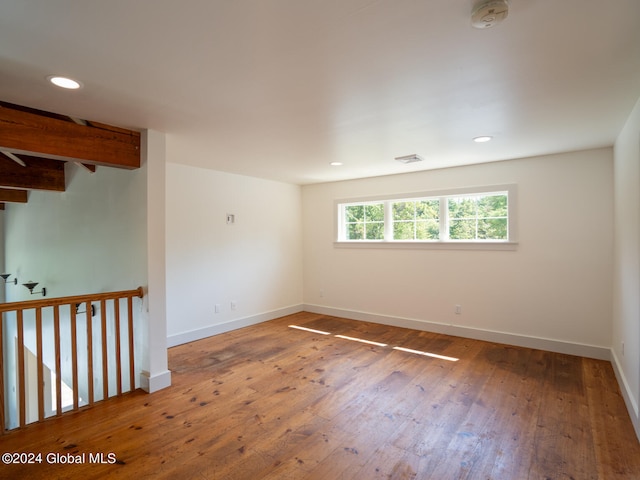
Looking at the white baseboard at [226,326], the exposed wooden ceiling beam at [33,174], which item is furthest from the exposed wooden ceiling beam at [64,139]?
the white baseboard at [226,326]

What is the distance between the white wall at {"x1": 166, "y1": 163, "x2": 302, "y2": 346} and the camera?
4.23 meters

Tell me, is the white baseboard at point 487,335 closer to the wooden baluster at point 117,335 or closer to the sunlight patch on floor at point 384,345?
the sunlight patch on floor at point 384,345

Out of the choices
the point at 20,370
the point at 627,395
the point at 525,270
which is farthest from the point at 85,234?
the point at 627,395

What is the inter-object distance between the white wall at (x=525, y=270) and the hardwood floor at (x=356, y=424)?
1.59ft

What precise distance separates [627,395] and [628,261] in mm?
1069

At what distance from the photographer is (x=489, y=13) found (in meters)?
1.34

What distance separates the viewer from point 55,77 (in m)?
1.93

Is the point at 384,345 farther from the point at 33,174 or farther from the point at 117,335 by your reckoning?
the point at 33,174

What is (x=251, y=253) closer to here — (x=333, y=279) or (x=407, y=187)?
(x=333, y=279)

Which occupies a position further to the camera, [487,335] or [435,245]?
[435,245]

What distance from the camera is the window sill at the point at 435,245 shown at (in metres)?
4.16

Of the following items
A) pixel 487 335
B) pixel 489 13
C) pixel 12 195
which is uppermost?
pixel 489 13

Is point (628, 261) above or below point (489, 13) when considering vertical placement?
below

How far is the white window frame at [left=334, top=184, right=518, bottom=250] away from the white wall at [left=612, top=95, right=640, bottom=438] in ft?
3.24
